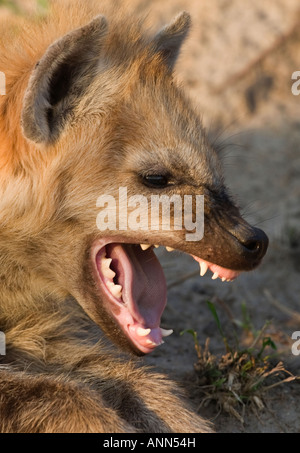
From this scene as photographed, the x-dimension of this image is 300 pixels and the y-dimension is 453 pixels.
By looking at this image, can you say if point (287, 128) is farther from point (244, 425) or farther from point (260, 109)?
point (244, 425)

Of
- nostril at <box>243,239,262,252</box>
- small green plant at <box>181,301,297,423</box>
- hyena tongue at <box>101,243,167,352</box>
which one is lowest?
small green plant at <box>181,301,297,423</box>

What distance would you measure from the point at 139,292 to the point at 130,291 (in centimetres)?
7

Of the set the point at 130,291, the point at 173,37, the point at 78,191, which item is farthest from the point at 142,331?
the point at 173,37

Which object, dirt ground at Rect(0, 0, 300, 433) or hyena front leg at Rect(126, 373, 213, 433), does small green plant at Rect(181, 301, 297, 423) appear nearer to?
dirt ground at Rect(0, 0, 300, 433)

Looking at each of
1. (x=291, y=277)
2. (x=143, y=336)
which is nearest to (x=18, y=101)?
(x=143, y=336)

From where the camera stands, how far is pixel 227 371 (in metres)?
2.74

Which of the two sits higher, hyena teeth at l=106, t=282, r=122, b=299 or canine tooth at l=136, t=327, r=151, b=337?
hyena teeth at l=106, t=282, r=122, b=299

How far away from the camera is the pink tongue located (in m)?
2.33

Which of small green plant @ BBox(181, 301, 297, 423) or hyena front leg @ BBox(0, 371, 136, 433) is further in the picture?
small green plant @ BBox(181, 301, 297, 423)

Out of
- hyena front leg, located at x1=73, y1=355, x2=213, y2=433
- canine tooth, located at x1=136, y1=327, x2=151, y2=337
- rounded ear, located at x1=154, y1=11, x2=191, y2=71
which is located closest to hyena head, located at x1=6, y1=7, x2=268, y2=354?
canine tooth, located at x1=136, y1=327, x2=151, y2=337

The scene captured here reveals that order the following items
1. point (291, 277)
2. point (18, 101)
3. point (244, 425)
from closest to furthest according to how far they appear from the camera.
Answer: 1. point (18, 101)
2. point (244, 425)
3. point (291, 277)

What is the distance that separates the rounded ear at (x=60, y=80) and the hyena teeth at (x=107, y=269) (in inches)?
15.9

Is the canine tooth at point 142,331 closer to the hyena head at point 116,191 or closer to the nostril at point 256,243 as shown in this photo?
the hyena head at point 116,191
